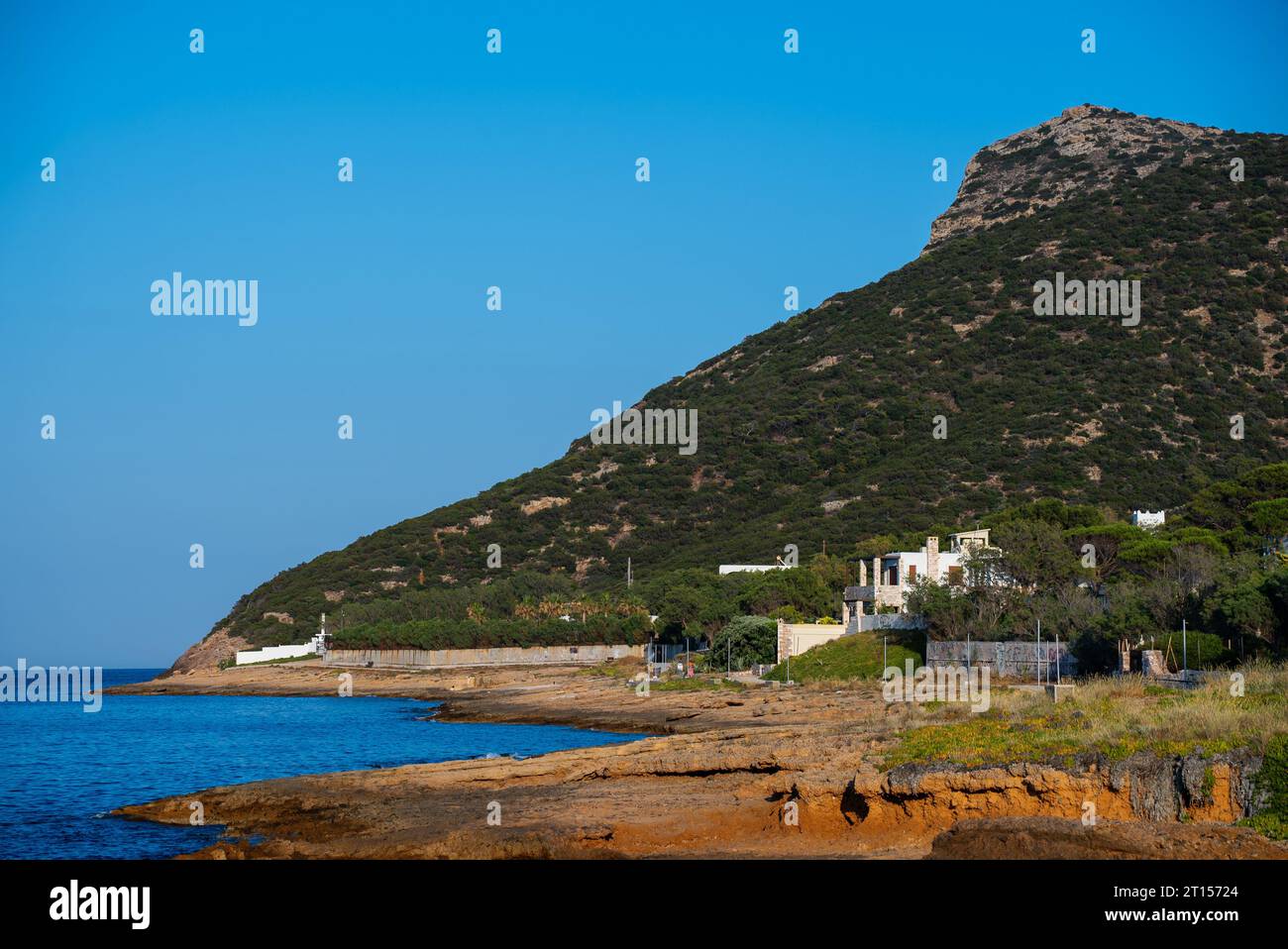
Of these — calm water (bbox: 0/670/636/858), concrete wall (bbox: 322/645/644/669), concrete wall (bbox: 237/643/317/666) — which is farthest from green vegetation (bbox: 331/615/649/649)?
calm water (bbox: 0/670/636/858)

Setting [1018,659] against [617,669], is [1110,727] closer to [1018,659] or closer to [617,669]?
[1018,659]

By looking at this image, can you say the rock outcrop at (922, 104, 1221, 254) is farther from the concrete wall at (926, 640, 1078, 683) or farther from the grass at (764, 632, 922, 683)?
the concrete wall at (926, 640, 1078, 683)

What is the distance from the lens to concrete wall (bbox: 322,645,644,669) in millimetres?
100500

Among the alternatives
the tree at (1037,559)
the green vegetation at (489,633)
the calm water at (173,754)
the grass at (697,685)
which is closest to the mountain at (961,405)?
the green vegetation at (489,633)

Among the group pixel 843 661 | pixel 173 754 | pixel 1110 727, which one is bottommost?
pixel 173 754

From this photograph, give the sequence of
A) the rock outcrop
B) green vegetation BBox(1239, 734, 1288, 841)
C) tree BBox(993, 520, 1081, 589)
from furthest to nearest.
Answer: the rock outcrop, tree BBox(993, 520, 1081, 589), green vegetation BBox(1239, 734, 1288, 841)

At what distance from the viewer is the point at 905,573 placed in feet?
236

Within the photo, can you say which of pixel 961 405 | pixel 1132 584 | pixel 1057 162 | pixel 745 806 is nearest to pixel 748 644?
pixel 1132 584

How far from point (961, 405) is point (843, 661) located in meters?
63.6

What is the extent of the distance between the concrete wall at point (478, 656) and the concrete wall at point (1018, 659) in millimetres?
43944

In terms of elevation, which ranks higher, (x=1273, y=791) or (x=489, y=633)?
(x=1273, y=791)

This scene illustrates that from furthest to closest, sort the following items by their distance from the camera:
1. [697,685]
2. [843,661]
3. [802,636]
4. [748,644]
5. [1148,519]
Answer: [1148,519]
[748,644]
[802,636]
[697,685]
[843,661]

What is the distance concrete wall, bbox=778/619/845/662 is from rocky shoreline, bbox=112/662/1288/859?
29.1 metres

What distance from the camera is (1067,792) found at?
811 inches
